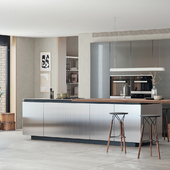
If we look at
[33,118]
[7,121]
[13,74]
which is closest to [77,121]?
[33,118]

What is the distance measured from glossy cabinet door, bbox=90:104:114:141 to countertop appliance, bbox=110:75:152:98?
1934mm

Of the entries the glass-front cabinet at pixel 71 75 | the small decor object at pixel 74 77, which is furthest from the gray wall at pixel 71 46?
the small decor object at pixel 74 77

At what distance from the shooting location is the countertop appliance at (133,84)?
850 centimetres

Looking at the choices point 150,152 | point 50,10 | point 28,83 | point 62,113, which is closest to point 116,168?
point 150,152

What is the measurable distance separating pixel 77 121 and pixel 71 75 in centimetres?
432

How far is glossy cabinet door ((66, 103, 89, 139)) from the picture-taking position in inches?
278

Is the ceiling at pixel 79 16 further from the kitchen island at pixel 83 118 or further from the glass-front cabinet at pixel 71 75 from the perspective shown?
the glass-front cabinet at pixel 71 75

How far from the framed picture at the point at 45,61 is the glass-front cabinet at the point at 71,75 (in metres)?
0.79

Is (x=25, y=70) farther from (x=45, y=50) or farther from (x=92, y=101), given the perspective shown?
(x=92, y=101)

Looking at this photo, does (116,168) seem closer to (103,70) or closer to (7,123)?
(103,70)

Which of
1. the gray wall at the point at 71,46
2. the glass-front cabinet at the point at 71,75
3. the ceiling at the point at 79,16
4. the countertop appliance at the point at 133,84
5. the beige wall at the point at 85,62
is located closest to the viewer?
the ceiling at the point at 79,16

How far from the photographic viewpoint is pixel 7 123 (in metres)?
9.54

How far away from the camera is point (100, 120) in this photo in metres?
6.92

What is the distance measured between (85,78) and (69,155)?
3.83 m
